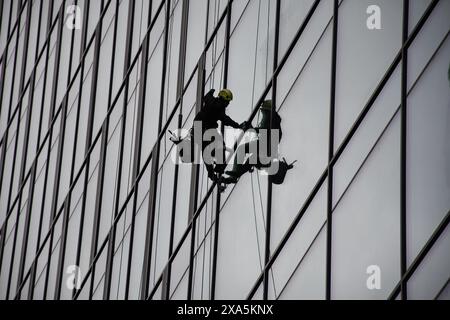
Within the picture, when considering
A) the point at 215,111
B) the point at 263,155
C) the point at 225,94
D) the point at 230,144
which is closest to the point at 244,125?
the point at 215,111

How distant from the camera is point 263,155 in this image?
48.4 ft

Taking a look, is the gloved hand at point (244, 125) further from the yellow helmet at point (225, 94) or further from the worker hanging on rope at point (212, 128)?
the yellow helmet at point (225, 94)

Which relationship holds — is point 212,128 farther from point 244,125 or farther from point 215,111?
point 244,125

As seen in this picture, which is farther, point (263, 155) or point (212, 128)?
point (263, 155)

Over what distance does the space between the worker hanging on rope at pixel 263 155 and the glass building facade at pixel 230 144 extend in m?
0.26

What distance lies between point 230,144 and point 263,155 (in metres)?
1.44

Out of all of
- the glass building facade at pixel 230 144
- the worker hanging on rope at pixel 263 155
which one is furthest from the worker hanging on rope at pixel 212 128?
the glass building facade at pixel 230 144

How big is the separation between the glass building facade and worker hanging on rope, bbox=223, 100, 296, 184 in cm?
26

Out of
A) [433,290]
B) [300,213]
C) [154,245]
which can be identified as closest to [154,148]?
[154,245]

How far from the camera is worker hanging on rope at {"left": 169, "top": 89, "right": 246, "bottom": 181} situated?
13.2 meters

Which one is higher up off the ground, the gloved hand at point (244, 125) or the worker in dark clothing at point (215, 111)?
the worker in dark clothing at point (215, 111)

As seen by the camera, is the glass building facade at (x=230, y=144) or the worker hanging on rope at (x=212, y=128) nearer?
the glass building facade at (x=230, y=144)

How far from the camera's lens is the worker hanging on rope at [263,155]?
1451cm

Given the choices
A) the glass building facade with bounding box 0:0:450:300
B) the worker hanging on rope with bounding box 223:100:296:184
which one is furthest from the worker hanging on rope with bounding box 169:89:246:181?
the glass building facade with bounding box 0:0:450:300
